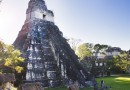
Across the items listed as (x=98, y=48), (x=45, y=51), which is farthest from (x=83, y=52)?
(x=45, y=51)

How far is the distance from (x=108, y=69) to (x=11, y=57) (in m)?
44.2

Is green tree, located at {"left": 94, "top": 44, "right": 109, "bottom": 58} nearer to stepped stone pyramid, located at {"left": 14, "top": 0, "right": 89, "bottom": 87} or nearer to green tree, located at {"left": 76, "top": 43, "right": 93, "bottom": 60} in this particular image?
green tree, located at {"left": 76, "top": 43, "right": 93, "bottom": 60}

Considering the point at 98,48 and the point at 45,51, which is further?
the point at 98,48

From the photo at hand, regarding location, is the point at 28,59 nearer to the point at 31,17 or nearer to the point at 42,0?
the point at 31,17

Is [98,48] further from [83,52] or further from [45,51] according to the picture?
[45,51]

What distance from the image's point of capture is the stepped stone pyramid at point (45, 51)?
28188 mm

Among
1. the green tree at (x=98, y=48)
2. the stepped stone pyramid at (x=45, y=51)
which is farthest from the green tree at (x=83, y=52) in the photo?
the stepped stone pyramid at (x=45, y=51)

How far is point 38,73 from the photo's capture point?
27.9 meters

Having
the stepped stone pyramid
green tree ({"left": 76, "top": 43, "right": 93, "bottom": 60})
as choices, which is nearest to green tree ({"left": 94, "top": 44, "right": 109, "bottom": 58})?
green tree ({"left": 76, "top": 43, "right": 93, "bottom": 60})

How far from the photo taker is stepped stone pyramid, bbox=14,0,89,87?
1110 inches

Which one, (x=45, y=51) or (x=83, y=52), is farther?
(x=83, y=52)

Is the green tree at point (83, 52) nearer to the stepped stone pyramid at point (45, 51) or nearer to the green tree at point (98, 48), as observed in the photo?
the green tree at point (98, 48)

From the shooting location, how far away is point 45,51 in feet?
100

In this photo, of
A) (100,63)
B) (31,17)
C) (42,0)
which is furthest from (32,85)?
(100,63)
